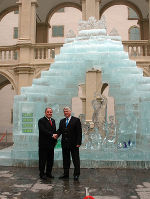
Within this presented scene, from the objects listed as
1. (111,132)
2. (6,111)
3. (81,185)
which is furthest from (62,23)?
(81,185)

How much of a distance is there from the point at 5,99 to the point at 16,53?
12.0 metres

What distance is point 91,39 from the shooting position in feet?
22.9

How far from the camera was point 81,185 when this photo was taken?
4238 millimetres

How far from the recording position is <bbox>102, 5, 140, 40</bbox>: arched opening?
27.2 m

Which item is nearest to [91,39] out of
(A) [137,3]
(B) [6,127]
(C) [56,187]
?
(C) [56,187]

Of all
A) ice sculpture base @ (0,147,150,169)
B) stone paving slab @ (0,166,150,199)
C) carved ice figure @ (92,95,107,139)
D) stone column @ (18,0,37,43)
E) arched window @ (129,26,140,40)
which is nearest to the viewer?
stone paving slab @ (0,166,150,199)

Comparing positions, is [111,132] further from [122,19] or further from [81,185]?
[122,19]

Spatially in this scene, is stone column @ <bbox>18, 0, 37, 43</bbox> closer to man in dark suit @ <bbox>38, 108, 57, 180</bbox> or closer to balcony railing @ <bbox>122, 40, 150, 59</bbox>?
balcony railing @ <bbox>122, 40, 150, 59</bbox>

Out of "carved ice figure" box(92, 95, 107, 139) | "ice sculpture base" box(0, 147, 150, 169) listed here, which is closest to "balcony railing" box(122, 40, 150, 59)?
"carved ice figure" box(92, 95, 107, 139)

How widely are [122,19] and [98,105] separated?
2302cm

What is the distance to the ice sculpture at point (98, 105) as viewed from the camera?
19.3ft

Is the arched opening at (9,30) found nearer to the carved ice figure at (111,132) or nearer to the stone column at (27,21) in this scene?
the stone column at (27,21)

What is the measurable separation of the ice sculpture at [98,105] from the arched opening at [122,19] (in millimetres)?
21634

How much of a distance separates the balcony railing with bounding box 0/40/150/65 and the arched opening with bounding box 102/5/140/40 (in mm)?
13918
